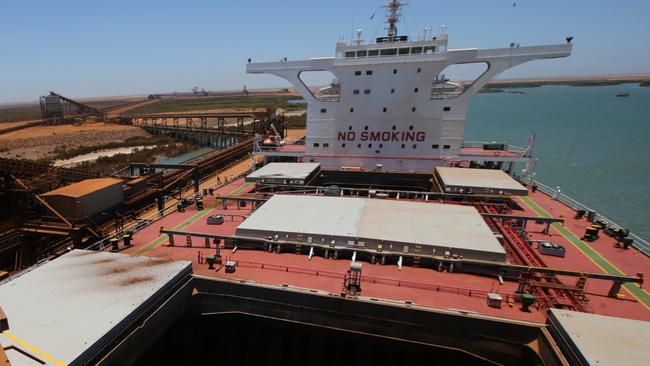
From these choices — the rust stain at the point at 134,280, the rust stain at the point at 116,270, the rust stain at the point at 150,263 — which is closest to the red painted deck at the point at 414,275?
the rust stain at the point at 150,263

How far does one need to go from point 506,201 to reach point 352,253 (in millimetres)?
12738

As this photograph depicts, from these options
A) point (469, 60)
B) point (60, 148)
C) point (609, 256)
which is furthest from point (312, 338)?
point (60, 148)

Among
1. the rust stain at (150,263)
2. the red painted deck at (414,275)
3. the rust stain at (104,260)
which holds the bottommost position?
the red painted deck at (414,275)

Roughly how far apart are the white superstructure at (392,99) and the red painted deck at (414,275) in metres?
10.7

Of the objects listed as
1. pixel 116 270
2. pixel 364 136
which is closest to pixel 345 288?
pixel 116 270

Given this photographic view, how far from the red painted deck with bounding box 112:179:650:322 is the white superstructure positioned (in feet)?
35.0

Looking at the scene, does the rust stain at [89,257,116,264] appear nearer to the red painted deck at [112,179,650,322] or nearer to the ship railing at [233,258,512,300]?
the red painted deck at [112,179,650,322]

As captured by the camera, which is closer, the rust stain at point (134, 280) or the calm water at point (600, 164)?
the rust stain at point (134, 280)

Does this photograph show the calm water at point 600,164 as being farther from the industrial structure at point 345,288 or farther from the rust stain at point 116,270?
the rust stain at point 116,270

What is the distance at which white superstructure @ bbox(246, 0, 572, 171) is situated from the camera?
22.8m

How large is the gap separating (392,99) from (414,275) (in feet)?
52.1

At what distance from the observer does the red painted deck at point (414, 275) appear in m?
10.7

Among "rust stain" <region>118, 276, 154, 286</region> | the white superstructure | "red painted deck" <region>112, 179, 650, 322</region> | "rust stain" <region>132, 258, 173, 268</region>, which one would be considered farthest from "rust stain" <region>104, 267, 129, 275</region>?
the white superstructure

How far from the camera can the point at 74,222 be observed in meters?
17.1
